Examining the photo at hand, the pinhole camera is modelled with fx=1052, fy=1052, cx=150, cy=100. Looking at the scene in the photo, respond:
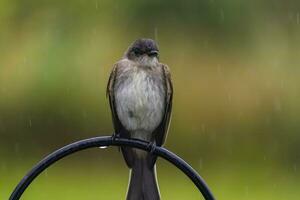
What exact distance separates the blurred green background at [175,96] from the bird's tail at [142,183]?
378cm

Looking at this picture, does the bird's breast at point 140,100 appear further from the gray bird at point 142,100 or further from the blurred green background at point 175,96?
the blurred green background at point 175,96

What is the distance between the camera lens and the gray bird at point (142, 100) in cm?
395

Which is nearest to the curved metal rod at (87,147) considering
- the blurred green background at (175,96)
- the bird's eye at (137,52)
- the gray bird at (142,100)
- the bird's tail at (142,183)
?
the bird's tail at (142,183)

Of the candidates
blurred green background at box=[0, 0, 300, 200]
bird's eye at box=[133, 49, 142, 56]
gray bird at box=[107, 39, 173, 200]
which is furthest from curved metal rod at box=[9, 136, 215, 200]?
blurred green background at box=[0, 0, 300, 200]

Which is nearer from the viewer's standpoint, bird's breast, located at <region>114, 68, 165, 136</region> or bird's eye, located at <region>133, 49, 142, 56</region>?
bird's breast, located at <region>114, 68, 165, 136</region>

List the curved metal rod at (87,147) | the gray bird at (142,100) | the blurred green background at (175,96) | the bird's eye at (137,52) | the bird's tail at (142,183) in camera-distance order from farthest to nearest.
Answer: the blurred green background at (175,96)
the bird's eye at (137,52)
the gray bird at (142,100)
the bird's tail at (142,183)
the curved metal rod at (87,147)

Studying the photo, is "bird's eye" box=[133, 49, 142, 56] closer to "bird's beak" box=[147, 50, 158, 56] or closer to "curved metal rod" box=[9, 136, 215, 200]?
"bird's beak" box=[147, 50, 158, 56]

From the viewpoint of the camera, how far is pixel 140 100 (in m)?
3.98

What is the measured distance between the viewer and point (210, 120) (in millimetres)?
8352

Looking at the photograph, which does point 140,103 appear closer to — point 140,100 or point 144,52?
point 140,100

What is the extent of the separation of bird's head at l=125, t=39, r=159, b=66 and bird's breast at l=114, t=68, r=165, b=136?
0.18 feet

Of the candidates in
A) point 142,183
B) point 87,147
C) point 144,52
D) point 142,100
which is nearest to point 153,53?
point 144,52

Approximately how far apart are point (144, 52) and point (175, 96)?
4122 mm

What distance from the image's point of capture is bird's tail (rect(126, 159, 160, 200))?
11.6 feet
